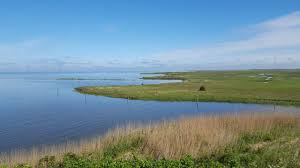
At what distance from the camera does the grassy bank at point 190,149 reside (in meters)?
9.59

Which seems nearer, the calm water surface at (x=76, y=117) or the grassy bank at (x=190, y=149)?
the grassy bank at (x=190, y=149)

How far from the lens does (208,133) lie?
576 inches

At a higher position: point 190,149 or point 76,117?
point 190,149

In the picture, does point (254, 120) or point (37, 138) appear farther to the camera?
point (37, 138)

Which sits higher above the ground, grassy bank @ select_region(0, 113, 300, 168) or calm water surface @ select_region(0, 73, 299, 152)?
grassy bank @ select_region(0, 113, 300, 168)

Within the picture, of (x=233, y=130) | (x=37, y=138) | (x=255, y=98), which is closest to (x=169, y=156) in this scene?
(x=233, y=130)

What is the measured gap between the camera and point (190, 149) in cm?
1239

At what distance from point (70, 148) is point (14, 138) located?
9323mm

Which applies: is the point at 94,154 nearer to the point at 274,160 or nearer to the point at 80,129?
the point at 274,160

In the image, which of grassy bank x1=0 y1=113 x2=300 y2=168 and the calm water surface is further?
the calm water surface

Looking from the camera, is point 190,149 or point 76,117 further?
point 76,117

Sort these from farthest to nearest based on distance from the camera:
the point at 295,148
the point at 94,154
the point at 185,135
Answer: the point at 185,135 < the point at 94,154 < the point at 295,148

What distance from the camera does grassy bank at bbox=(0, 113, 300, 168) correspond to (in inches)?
377

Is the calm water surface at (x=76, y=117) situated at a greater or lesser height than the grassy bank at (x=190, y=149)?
→ lesser
